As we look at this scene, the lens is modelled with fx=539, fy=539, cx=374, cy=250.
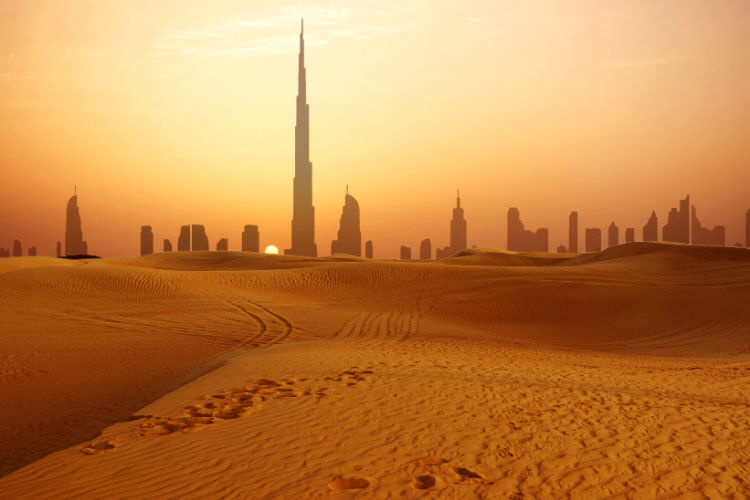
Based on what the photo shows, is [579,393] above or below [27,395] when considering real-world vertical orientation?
above

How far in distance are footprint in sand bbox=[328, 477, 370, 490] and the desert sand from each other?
0.02 m

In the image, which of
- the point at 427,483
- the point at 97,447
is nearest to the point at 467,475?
the point at 427,483

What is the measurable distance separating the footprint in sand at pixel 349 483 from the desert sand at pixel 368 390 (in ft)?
0.07

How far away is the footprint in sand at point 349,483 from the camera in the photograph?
495cm

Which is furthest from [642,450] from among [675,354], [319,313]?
[319,313]

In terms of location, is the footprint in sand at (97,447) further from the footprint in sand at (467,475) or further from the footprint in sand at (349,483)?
the footprint in sand at (467,475)

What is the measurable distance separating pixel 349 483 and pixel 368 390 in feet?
11.4

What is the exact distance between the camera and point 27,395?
11.1 metres

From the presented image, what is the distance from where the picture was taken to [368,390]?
850 centimetres

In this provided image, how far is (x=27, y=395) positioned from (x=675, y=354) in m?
17.4

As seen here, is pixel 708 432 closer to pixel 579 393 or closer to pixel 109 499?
pixel 579 393

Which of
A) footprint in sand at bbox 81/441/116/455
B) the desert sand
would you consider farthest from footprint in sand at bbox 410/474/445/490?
footprint in sand at bbox 81/441/116/455

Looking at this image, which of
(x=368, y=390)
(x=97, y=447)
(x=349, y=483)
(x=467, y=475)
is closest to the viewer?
(x=349, y=483)

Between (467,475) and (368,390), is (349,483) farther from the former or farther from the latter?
(368,390)
